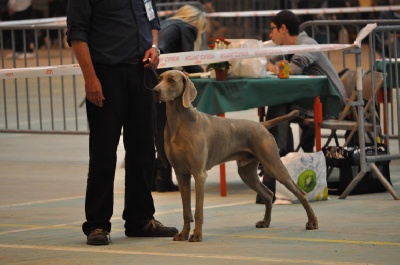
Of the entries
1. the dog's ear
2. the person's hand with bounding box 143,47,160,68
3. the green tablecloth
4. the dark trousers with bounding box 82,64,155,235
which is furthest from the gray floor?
the person's hand with bounding box 143,47,160,68

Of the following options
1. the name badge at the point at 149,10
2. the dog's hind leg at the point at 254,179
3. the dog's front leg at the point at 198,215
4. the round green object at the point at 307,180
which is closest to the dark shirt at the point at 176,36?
the round green object at the point at 307,180

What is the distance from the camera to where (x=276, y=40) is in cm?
1164

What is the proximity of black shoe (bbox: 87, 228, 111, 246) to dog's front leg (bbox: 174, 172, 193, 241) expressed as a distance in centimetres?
47

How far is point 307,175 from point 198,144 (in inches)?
82.1

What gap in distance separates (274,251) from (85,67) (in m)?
1.67

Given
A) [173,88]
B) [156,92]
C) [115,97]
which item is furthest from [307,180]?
[115,97]

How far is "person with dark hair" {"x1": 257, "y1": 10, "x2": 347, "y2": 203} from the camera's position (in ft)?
35.4

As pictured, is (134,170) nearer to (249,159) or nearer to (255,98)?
(249,159)

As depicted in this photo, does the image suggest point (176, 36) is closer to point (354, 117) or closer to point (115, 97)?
point (354, 117)

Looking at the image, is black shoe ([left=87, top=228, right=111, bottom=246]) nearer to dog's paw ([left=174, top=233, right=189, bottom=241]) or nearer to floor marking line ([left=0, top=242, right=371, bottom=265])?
floor marking line ([left=0, top=242, right=371, bottom=265])

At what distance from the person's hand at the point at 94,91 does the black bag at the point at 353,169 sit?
3.20 metres

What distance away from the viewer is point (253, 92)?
10.5m

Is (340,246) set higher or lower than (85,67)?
lower

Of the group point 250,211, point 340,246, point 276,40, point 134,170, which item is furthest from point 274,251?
point 276,40
